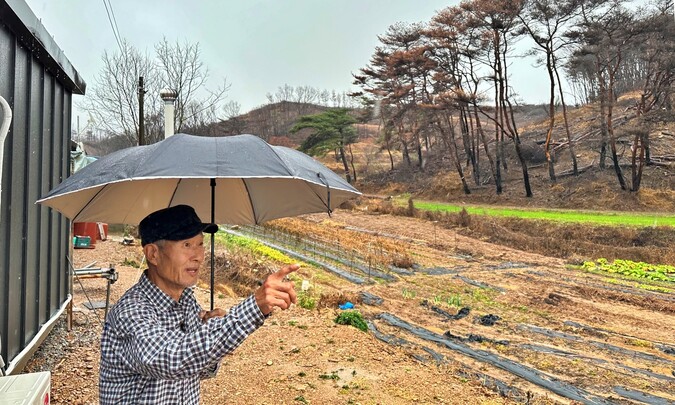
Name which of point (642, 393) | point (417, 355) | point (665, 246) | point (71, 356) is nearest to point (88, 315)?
point (71, 356)

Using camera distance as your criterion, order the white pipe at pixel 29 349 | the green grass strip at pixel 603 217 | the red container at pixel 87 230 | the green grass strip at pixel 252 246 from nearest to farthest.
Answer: the white pipe at pixel 29 349 < the red container at pixel 87 230 < the green grass strip at pixel 252 246 < the green grass strip at pixel 603 217

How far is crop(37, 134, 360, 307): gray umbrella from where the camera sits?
1815mm

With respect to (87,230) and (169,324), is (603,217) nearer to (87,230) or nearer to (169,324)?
(87,230)

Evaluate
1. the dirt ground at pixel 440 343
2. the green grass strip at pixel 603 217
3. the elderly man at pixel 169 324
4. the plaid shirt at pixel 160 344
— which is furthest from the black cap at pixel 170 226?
the green grass strip at pixel 603 217

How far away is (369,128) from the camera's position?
7875cm

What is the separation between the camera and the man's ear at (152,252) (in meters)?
1.81

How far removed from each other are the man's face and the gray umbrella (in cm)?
28

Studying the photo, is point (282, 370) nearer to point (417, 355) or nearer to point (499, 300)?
point (417, 355)

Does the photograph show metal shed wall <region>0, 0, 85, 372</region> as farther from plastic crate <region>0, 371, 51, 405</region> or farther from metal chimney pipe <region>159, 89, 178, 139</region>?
metal chimney pipe <region>159, 89, 178, 139</region>

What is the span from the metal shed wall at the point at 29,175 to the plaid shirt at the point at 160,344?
1984mm

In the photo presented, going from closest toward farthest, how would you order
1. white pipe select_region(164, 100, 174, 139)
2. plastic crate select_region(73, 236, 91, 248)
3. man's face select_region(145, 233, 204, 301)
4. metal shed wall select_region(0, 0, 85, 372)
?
man's face select_region(145, 233, 204, 301) < metal shed wall select_region(0, 0, 85, 372) < white pipe select_region(164, 100, 174, 139) < plastic crate select_region(73, 236, 91, 248)

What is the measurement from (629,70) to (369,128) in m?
40.1

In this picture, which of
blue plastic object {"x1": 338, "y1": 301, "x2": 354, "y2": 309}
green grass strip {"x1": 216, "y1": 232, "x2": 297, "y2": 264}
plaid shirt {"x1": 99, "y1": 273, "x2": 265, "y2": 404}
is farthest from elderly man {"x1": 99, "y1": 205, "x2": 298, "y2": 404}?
green grass strip {"x1": 216, "y1": 232, "x2": 297, "y2": 264}

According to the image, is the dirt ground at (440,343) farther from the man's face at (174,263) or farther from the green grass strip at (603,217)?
the green grass strip at (603,217)
